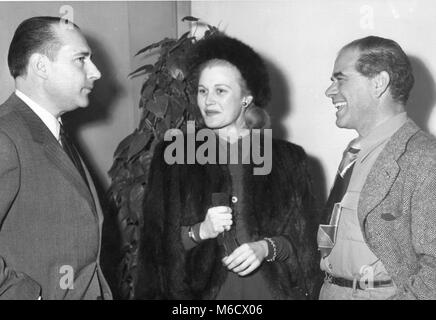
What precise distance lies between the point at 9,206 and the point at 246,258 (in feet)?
2.71

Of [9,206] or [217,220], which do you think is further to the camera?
[217,220]

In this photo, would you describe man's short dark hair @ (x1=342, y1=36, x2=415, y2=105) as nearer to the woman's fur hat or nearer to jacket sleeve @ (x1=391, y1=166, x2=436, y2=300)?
jacket sleeve @ (x1=391, y1=166, x2=436, y2=300)

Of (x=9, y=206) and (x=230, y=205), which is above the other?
(x=9, y=206)

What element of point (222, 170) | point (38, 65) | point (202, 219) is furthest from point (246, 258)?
point (38, 65)

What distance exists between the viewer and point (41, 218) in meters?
1.79

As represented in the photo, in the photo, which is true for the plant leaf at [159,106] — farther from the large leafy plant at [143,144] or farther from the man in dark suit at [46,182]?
the man in dark suit at [46,182]

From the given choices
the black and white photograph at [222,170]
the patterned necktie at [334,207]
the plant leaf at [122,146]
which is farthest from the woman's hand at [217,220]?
the plant leaf at [122,146]

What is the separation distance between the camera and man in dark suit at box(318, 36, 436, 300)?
1774mm

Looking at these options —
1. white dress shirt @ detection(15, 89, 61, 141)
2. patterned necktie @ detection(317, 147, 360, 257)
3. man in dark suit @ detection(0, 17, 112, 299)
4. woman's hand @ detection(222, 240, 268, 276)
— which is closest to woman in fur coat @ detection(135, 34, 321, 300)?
woman's hand @ detection(222, 240, 268, 276)

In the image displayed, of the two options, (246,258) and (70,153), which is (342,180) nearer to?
(246,258)

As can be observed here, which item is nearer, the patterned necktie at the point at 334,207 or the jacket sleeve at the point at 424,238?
the jacket sleeve at the point at 424,238

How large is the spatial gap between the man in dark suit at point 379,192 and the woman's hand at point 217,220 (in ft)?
1.25

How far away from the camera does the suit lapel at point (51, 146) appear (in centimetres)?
184
